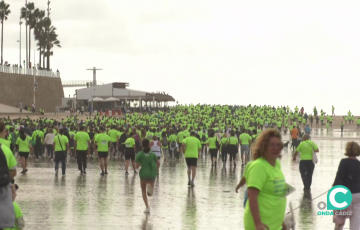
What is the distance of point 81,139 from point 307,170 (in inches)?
275

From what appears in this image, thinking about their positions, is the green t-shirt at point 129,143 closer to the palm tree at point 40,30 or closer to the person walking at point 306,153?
the person walking at point 306,153

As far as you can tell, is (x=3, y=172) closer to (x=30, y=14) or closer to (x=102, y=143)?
(x=102, y=143)

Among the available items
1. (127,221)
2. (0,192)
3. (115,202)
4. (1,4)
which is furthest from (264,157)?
(1,4)

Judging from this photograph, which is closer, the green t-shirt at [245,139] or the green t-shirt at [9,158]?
the green t-shirt at [9,158]

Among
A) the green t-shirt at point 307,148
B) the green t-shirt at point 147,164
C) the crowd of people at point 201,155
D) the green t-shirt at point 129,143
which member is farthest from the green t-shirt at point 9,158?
the green t-shirt at point 129,143

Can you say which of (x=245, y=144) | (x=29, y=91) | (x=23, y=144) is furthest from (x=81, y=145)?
(x=29, y=91)

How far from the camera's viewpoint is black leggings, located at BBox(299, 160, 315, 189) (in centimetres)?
1931

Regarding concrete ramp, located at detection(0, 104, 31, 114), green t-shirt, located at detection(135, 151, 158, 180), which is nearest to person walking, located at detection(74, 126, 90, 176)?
green t-shirt, located at detection(135, 151, 158, 180)

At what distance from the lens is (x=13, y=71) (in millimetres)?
84938

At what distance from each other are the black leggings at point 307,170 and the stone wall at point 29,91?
6473 cm

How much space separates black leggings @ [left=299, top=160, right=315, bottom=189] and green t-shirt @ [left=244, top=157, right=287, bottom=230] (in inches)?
475

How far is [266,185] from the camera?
731 cm

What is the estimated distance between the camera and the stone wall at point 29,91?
82.4 m

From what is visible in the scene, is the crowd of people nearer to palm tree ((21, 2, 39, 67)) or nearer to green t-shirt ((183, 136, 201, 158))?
green t-shirt ((183, 136, 201, 158))
